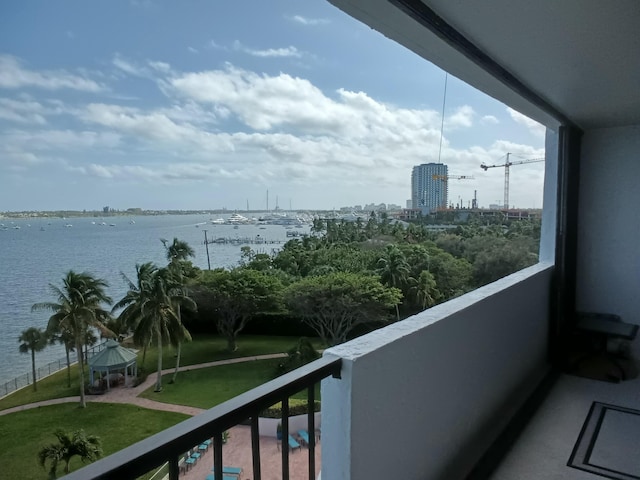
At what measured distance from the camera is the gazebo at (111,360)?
10.4 metres

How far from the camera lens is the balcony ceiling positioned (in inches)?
44.4

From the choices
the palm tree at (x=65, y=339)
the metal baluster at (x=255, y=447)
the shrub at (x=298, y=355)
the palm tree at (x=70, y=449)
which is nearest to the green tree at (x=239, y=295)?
the shrub at (x=298, y=355)

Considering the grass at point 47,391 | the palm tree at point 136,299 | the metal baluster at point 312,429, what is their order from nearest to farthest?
the metal baluster at point 312,429, the grass at point 47,391, the palm tree at point 136,299

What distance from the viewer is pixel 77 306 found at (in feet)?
30.1

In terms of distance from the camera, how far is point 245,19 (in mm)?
10289

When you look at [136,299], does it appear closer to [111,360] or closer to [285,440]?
[111,360]

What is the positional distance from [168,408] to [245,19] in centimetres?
998

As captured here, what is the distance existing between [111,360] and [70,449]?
2.42 m

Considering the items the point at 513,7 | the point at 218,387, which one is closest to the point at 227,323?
the point at 218,387

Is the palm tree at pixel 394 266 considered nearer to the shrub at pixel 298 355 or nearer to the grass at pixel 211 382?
the shrub at pixel 298 355

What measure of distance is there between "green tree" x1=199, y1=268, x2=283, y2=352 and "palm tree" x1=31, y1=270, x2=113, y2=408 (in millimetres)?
4130

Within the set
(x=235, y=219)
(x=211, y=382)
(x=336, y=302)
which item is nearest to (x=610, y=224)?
(x=235, y=219)

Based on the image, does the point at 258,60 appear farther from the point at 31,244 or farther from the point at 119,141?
the point at 31,244

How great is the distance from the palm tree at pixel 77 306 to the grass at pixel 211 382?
243 cm
